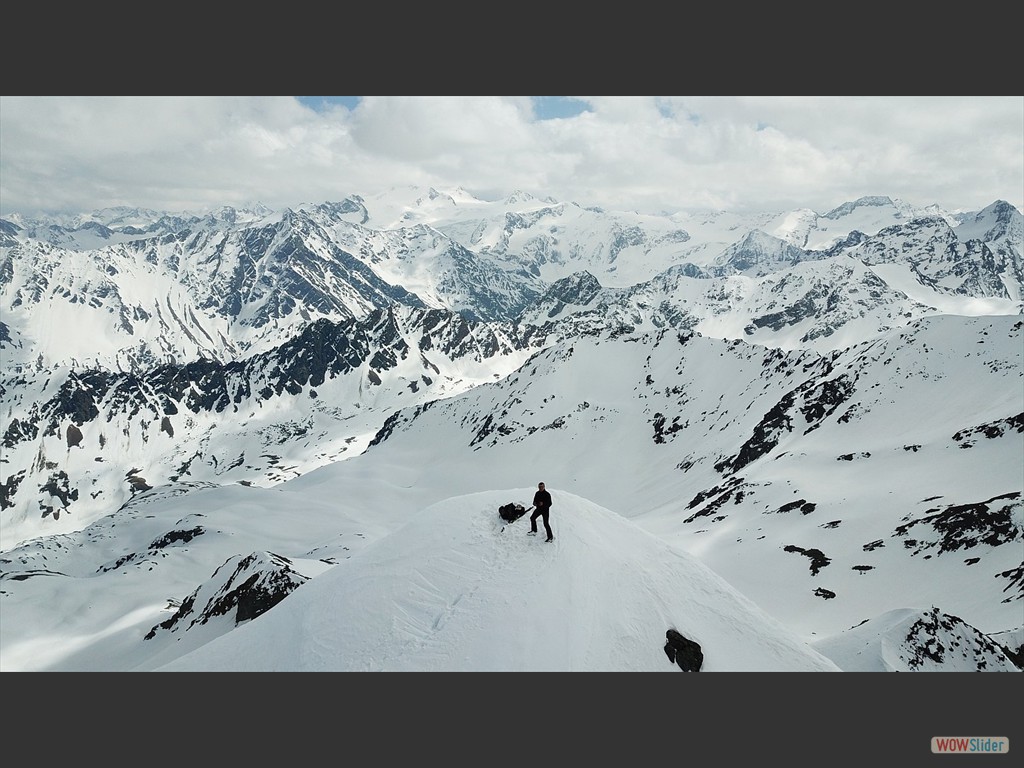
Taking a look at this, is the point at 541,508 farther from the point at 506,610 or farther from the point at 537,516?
the point at 506,610

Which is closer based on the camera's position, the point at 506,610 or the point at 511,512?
the point at 506,610

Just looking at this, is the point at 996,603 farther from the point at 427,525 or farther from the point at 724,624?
the point at 427,525

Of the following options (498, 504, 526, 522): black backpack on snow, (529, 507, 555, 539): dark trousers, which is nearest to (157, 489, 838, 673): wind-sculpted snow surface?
(498, 504, 526, 522): black backpack on snow

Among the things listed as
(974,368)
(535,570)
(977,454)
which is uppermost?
(535,570)

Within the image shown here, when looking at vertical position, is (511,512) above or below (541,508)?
below

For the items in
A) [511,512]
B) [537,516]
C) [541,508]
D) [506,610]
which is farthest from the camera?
[511,512]

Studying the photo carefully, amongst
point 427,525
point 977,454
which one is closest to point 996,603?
point 977,454

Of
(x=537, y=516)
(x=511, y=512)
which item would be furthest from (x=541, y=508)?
(x=511, y=512)

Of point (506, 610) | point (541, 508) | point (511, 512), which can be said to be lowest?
point (506, 610)

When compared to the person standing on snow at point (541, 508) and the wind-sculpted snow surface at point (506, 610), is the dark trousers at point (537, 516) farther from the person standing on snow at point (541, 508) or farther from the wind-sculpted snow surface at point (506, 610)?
the wind-sculpted snow surface at point (506, 610)
